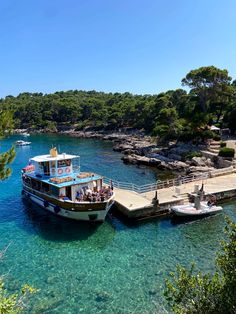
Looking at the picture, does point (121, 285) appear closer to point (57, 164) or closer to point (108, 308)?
point (108, 308)

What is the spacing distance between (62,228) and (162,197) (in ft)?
31.3

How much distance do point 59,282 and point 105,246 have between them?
15.9 feet

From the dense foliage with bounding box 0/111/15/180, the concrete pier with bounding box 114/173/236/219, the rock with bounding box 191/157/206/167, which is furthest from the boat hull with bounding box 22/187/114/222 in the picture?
the rock with bounding box 191/157/206/167

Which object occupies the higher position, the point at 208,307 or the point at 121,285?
the point at 208,307

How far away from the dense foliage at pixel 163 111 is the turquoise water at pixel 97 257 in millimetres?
9005

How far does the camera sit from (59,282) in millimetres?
15609

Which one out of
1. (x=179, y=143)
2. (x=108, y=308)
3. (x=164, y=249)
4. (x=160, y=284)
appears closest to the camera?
(x=108, y=308)

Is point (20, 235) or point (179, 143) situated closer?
point (20, 235)

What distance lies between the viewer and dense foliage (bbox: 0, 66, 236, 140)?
179ft

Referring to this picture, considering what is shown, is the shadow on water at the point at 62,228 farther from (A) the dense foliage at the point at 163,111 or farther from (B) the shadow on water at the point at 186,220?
(A) the dense foliage at the point at 163,111

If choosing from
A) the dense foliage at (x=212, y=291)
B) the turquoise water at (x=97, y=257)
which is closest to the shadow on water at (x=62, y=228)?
the turquoise water at (x=97, y=257)

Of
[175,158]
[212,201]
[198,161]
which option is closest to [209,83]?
[175,158]

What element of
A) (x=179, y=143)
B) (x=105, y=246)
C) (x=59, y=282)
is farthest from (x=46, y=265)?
(x=179, y=143)

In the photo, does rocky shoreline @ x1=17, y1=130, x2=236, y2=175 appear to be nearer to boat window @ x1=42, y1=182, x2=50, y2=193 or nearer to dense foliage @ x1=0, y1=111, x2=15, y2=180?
boat window @ x1=42, y1=182, x2=50, y2=193
